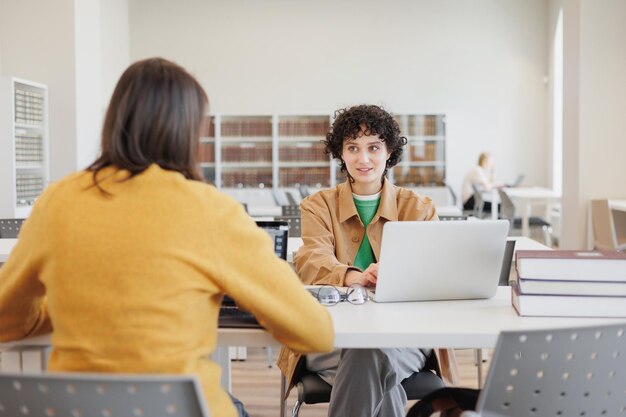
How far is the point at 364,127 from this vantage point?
3080 millimetres

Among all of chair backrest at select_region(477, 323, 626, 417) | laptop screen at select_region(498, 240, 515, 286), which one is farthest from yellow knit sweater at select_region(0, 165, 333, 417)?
laptop screen at select_region(498, 240, 515, 286)

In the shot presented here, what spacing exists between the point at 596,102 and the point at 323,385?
549 centimetres

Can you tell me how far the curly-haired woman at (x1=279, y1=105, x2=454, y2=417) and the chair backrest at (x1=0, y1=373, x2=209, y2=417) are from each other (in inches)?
42.0

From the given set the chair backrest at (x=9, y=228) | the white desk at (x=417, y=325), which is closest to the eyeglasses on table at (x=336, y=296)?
the white desk at (x=417, y=325)

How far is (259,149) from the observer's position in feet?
39.7

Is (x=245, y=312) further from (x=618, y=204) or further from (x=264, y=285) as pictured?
(x=618, y=204)

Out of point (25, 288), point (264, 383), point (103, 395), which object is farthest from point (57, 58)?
point (103, 395)

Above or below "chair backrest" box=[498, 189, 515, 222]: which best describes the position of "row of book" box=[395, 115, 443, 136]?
above

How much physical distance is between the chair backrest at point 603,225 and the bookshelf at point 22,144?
4819 millimetres

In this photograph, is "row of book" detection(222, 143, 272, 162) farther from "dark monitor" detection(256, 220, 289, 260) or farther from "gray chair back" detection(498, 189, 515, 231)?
"dark monitor" detection(256, 220, 289, 260)

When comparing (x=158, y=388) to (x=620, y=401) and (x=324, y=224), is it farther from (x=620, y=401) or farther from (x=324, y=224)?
(x=324, y=224)

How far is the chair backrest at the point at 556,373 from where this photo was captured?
159 cm

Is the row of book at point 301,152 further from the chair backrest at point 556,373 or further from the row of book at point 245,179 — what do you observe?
the chair backrest at point 556,373

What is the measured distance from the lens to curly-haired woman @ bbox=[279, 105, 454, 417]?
2.55m
